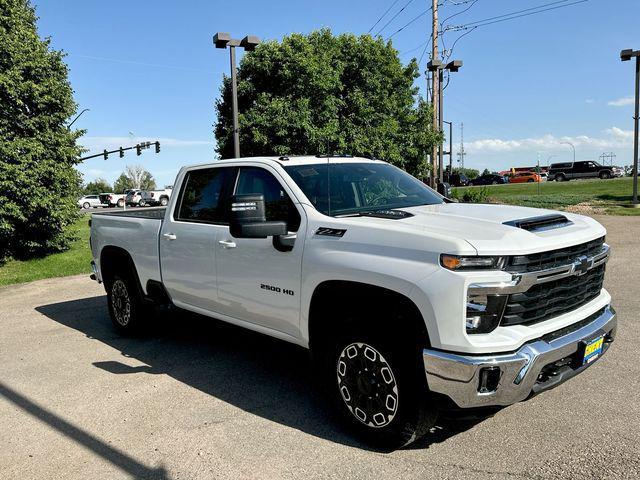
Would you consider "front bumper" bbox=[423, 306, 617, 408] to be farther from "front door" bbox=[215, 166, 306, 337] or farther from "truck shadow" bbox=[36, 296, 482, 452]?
"front door" bbox=[215, 166, 306, 337]

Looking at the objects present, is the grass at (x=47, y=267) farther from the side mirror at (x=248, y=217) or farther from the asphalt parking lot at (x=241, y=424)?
the side mirror at (x=248, y=217)

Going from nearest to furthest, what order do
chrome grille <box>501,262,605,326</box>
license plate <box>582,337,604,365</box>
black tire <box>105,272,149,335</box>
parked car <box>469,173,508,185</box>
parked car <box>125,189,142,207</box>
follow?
chrome grille <box>501,262,605,326</box>
license plate <box>582,337,604,365</box>
black tire <box>105,272,149,335</box>
parked car <box>125,189,142,207</box>
parked car <box>469,173,508,185</box>

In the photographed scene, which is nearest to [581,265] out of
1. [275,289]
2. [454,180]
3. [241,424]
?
[275,289]

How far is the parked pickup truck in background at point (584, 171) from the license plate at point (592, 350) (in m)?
56.1

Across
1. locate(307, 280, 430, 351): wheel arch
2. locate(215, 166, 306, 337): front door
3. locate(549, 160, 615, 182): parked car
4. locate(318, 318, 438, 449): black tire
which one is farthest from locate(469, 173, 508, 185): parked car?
locate(318, 318, 438, 449): black tire

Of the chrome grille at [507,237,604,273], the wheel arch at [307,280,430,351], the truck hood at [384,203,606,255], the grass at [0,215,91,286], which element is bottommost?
the grass at [0,215,91,286]

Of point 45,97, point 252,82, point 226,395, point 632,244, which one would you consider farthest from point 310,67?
point 226,395

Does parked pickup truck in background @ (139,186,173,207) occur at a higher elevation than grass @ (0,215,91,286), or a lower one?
higher

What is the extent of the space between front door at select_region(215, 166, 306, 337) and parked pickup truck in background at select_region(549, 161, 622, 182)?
56.3 metres

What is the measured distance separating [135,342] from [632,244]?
10751 mm

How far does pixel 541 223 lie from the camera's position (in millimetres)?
3406

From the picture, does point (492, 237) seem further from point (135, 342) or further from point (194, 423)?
point (135, 342)

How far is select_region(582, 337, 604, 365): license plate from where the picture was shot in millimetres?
3254

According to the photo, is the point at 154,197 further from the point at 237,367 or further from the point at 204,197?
the point at 237,367
